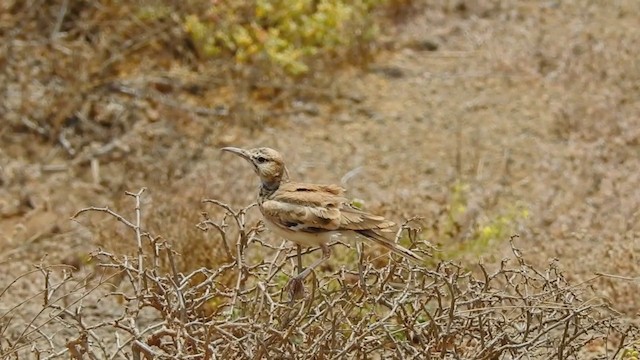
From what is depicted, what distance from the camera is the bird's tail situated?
9.76 ft

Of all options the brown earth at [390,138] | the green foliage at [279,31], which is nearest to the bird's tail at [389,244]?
the brown earth at [390,138]

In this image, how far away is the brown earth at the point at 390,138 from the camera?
529 centimetres

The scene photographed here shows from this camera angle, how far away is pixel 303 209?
3062mm

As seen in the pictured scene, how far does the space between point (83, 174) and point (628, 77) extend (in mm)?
3280

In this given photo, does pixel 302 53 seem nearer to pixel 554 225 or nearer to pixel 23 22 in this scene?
pixel 23 22

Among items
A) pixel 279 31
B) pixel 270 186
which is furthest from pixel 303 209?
pixel 279 31

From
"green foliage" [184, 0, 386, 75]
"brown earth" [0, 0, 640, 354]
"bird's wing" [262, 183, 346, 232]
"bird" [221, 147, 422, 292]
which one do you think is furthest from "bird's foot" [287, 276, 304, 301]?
"green foliage" [184, 0, 386, 75]

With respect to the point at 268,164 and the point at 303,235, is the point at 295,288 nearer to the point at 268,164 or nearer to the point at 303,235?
the point at 303,235

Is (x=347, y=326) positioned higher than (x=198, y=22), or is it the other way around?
(x=347, y=326)

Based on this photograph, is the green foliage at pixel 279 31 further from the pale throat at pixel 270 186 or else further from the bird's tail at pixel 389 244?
the bird's tail at pixel 389 244

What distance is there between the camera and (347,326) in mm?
3352

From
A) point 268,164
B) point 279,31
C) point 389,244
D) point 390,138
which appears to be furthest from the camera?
point 279,31

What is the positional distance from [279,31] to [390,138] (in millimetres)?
1098

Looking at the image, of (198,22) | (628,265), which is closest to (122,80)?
(198,22)
